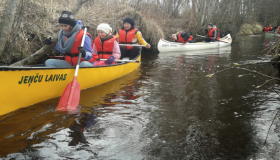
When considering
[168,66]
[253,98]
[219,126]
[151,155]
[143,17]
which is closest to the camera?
[151,155]

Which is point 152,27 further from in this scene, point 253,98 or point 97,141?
point 97,141

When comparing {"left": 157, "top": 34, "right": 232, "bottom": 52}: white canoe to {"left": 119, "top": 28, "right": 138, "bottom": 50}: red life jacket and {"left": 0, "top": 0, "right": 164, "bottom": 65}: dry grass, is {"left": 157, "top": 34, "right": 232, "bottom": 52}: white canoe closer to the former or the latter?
{"left": 0, "top": 0, "right": 164, "bottom": 65}: dry grass

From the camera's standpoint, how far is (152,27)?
11.8 meters

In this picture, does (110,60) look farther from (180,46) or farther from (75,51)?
(180,46)

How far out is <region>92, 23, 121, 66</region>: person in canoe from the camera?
595 cm

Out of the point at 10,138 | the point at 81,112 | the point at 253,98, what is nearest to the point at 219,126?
the point at 253,98

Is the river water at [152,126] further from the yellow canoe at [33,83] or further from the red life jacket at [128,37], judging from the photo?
the red life jacket at [128,37]

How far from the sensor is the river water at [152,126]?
2.72 meters

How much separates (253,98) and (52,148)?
3.60 metres

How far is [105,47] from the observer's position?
6.24 metres

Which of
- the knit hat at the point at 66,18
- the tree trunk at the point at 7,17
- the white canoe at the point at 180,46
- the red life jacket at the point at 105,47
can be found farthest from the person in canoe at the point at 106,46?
the white canoe at the point at 180,46

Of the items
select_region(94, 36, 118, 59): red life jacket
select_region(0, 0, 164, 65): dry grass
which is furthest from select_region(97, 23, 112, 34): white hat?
select_region(0, 0, 164, 65): dry grass

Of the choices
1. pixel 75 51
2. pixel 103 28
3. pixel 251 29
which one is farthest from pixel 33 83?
pixel 251 29

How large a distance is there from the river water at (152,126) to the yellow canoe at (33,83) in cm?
15
